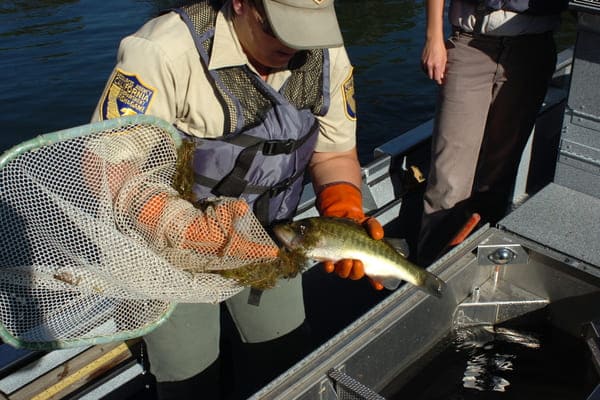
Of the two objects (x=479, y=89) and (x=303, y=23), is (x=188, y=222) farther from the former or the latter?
(x=479, y=89)

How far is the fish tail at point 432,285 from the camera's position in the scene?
315 cm

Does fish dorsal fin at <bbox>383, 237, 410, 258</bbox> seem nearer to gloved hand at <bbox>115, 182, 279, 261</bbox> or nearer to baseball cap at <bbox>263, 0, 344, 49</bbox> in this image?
gloved hand at <bbox>115, 182, 279, 261</bbox>

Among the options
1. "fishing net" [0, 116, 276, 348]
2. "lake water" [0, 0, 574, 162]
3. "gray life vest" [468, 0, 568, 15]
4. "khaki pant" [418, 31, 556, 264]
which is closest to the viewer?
"fishing net" [0, 116, 276, 348]

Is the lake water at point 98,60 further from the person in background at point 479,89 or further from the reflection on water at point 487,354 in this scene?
the reflection on water at point 487,354

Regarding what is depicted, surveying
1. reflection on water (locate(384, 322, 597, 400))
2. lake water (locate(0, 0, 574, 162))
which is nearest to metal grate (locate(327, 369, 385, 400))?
reflection on water (locate(384, 322, 597, 400))

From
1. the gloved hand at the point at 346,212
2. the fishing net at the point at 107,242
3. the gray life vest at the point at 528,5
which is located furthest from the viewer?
the gray life vest at the point at 528,5

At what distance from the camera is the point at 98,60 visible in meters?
14.6

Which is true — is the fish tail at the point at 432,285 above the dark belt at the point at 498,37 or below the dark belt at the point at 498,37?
below

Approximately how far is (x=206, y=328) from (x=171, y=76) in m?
1.35

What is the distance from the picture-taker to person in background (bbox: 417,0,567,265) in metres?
4.33

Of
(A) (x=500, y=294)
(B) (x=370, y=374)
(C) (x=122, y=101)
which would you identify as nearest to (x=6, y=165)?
(C) (x=122, y=101)

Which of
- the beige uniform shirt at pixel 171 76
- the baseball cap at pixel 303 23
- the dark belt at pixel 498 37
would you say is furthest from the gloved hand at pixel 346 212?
the dark belt at pixel 498 37

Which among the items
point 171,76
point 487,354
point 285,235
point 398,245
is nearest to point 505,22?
point 398,245

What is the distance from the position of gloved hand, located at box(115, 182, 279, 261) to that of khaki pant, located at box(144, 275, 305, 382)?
0.55 m
